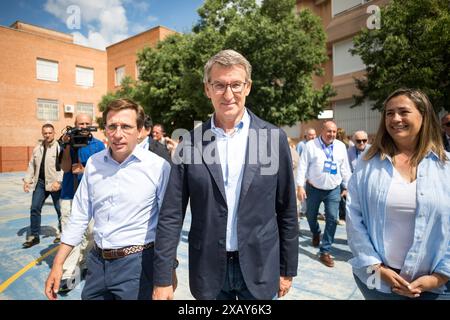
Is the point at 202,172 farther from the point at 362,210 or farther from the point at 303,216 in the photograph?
the point at 303,216

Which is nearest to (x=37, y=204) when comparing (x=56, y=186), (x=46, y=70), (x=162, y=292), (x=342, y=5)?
(x=56, y=186)

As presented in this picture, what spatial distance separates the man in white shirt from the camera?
4.73 m

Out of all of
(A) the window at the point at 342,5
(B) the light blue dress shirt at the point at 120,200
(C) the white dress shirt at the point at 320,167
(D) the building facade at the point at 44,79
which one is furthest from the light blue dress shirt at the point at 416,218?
(D) the building facade at the point at 44,79

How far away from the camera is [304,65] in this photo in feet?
44.5

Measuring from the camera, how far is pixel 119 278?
2.02 meters

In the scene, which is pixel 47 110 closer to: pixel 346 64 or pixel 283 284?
pixel 346 64

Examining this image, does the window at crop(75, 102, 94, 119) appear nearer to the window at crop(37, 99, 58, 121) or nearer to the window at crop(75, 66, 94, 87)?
the window at crop(75, 66, 94, 87)

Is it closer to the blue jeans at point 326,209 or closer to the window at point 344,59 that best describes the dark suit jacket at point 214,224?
the blue jeans at point 326,209

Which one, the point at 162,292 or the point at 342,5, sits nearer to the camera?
the point at 162,292

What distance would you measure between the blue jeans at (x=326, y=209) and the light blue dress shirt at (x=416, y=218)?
2694mm

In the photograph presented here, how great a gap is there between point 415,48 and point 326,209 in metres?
9.18

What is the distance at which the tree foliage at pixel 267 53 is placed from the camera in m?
12.6

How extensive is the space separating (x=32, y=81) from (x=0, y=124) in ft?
15.7

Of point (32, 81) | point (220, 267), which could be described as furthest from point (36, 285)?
point (32, 81)
